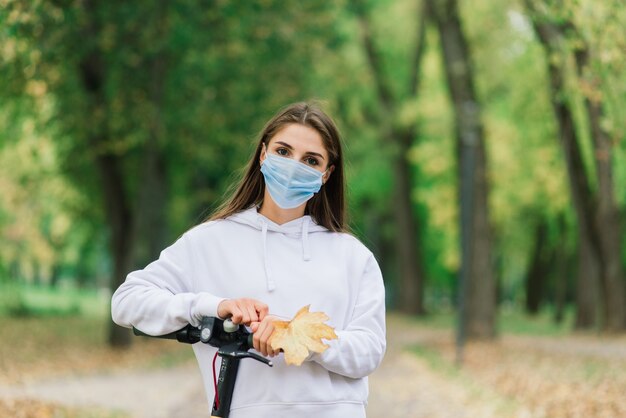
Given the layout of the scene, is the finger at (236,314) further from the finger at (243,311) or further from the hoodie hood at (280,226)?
the hoodie hood at (280,226)

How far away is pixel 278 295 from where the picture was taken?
120 inches

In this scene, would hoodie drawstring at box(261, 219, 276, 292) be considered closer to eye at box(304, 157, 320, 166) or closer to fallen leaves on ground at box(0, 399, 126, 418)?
eye at box(304, 157, 320, 166)

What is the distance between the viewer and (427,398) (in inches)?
497

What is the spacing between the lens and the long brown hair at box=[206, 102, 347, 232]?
127 inches

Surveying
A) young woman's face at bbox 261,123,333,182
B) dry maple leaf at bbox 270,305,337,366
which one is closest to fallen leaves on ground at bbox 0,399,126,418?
young woman's face at bbox 261,123,333,182

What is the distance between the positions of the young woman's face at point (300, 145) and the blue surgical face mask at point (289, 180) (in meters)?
0.03

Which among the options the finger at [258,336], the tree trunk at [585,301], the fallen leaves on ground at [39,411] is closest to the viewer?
the finger at [258,336]

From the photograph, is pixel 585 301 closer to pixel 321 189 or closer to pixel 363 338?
pixel 321 189

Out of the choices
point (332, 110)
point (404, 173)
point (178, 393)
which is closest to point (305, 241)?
point (178, 393)

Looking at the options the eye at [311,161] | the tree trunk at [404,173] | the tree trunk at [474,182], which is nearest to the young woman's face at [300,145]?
the eye at [311,161]

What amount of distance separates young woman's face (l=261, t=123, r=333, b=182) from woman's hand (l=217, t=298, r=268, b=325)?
616 mm

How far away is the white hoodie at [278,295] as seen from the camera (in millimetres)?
2955

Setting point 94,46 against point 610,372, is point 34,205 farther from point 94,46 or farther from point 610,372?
point 610,372

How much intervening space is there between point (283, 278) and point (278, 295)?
0.07m
